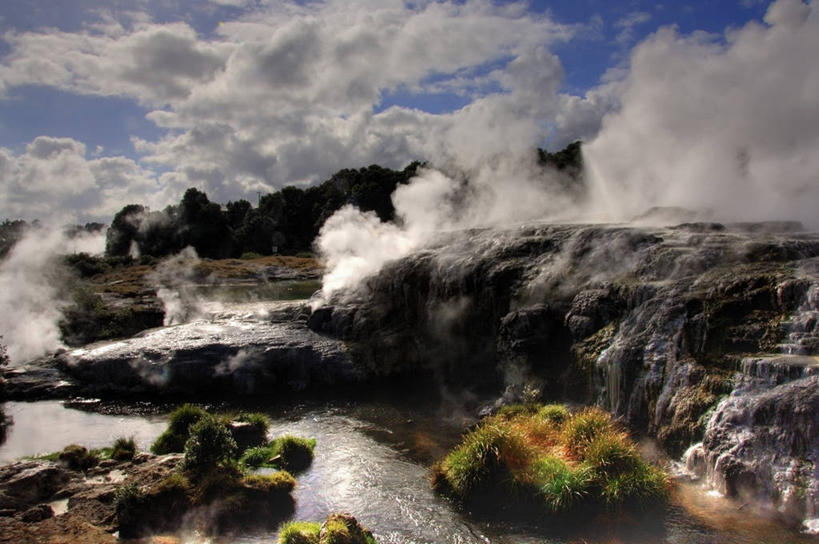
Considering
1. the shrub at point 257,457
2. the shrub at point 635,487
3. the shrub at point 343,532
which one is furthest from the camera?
the shrub at point 257,457

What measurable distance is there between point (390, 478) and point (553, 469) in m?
4.38

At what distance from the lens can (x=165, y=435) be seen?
17.9m

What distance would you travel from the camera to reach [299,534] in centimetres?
1134

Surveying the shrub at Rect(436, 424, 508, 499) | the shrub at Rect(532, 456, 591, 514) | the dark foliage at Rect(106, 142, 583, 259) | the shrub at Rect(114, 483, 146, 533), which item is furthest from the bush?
the dark foliage at Rect(106, 142, 583, 259)

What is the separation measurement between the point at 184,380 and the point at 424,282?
11.1 metres

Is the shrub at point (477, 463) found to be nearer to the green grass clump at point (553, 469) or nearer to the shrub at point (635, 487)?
the green grass clump at point (553, 469)

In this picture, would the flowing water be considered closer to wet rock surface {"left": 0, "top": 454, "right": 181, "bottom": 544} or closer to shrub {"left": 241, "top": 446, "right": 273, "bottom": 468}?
shrub {"left": 241, "top": 446, "right": 273, "bottom": 468}

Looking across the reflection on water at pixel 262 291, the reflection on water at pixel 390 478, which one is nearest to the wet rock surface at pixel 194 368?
the reflection on water at pixel 390 478

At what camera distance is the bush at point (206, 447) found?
14727 millimetres

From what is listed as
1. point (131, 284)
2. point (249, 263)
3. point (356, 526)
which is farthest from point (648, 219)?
point (249, 263)

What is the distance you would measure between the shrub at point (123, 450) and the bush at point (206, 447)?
10.4 ft

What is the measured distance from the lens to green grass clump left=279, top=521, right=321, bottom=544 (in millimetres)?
11242

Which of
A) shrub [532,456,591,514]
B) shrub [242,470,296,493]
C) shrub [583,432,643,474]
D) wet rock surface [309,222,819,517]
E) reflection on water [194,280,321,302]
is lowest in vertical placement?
shrub [242,470,296,493]

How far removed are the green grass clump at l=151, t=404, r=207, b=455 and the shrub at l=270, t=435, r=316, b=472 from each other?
2700mm
